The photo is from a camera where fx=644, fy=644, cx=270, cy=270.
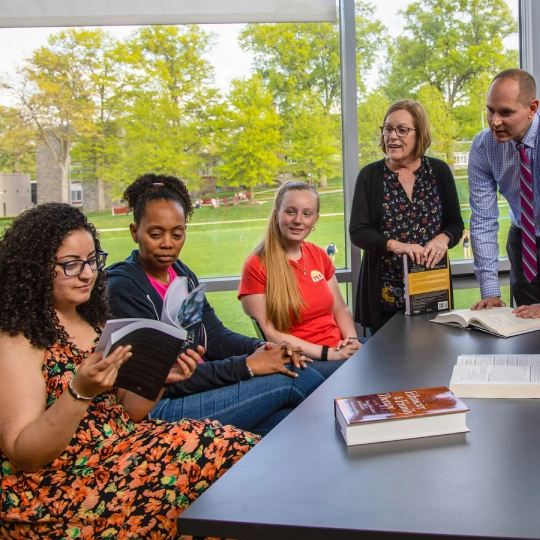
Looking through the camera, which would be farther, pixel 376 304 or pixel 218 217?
pixel 218 217

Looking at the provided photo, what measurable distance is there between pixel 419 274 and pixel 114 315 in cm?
125

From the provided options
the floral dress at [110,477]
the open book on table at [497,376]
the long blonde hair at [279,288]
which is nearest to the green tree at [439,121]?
the long blonde hair at [279,288]

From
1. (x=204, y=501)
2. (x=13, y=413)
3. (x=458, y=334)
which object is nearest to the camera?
(x=204, y=501)

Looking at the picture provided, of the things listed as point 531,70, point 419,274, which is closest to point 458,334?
point 419,274

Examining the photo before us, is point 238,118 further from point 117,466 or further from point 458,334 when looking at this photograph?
point 117,466

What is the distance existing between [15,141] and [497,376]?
2968 mm

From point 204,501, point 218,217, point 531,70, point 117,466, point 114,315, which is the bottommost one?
point 117,466

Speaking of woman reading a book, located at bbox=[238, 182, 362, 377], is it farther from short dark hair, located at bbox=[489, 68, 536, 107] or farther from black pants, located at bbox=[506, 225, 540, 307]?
short dark hair, located at bbox=[489, 68, 536, 107]

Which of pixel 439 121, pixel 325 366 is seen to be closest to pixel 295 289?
pixel 325 366

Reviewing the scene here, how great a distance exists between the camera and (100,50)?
3.61m

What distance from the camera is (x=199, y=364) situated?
2.32 metres

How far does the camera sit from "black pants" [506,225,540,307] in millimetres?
2969

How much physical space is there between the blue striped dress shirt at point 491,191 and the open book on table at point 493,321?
34cm

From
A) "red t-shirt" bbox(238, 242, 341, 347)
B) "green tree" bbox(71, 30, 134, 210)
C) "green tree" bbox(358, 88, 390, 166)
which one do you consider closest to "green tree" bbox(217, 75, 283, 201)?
"green tree" bbox(358, 88, 390, 166)
